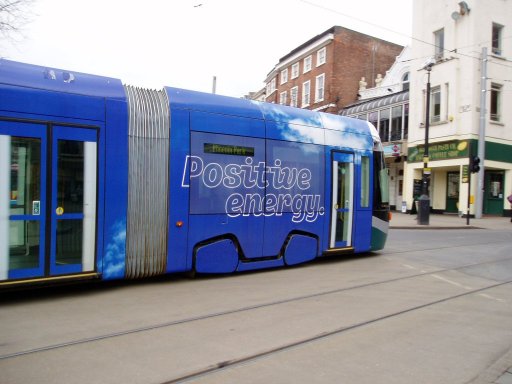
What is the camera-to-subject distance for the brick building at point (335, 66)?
124 feet

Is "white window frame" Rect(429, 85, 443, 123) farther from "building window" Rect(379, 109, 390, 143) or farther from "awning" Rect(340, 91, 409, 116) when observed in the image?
"building window" Rect(379, 109, 390, 143)

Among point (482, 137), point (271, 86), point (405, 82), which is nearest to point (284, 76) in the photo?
Answer: point (271, 86)

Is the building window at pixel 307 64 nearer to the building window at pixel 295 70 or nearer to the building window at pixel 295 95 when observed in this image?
the building window at pixel 295 70

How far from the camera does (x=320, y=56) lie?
3966cm

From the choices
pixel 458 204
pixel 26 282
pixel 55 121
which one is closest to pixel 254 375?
pixel 26 282

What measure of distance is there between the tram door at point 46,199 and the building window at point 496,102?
26144 millimetres

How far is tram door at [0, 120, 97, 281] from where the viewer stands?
18.1 feet

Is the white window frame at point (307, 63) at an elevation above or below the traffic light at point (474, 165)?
above

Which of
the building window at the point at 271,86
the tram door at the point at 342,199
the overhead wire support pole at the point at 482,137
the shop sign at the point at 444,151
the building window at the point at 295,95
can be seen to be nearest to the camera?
the tram door at the point at 342,199

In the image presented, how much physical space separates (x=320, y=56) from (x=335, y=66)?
2.87 m

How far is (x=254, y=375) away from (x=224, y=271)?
384 centimetres

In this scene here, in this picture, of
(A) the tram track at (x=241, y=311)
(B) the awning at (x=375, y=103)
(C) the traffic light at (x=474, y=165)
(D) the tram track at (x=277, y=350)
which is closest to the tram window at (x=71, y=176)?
(A) the tram track at (x=241, y=311)

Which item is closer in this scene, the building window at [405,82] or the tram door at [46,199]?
the tram door at [46,199]

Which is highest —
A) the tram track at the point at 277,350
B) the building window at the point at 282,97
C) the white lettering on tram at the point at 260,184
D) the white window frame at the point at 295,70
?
the white window frame at the point at 295,70
